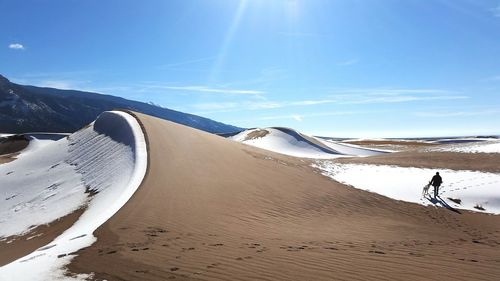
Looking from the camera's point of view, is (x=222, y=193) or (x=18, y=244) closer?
(x=18, y=244)

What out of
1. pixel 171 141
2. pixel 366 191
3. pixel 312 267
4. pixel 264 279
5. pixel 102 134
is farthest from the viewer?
pixel 102 134

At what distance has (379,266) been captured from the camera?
8047 mm

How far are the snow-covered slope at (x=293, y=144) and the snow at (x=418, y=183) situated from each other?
20614 mm

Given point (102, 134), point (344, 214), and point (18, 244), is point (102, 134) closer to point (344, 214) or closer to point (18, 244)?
point (18, 244)

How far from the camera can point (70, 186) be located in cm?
2097

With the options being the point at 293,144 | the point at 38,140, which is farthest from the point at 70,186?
the point at 38,140

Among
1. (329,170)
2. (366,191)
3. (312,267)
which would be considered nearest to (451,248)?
(312,267)

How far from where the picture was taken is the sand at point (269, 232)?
25.1 feet

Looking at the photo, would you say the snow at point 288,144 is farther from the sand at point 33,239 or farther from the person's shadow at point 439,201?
the sand at point 33,239

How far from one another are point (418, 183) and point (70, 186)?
19.6m

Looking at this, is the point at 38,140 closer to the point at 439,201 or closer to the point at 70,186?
the point at 70,186

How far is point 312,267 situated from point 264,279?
126 centimetres

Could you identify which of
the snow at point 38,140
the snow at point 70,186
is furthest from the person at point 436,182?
the snow at point 38,140

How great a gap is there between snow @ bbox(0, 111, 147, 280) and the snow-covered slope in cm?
2520
